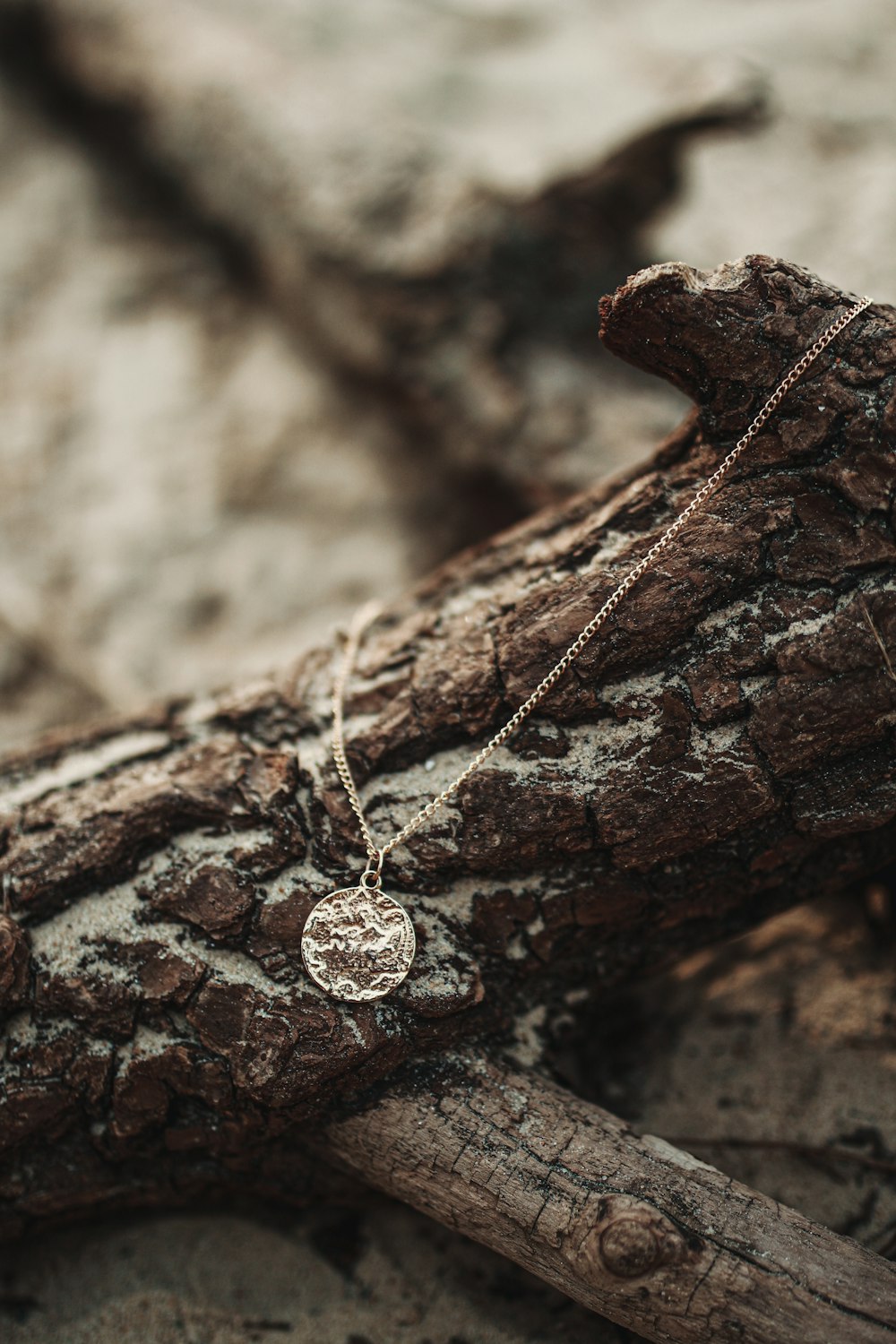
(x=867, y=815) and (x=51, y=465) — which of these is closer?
(x=867, y=815)

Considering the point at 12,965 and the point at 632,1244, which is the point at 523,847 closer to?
the point at 632,1244

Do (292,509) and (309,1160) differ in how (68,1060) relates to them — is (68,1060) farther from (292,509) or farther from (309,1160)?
(292,509)

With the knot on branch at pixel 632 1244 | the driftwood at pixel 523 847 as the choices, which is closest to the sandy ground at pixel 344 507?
the driftwood at pixel 523 847

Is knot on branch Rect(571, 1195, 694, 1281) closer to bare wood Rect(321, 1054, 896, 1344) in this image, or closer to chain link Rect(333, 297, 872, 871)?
bare wood Rect(321, 1054, 896, 1344)

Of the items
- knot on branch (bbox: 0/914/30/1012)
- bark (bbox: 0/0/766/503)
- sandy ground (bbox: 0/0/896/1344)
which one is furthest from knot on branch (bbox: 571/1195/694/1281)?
bark (bbox: 0/0/766/503)

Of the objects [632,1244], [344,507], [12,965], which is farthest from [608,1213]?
[344,507]

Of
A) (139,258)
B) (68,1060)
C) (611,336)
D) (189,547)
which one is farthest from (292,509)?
(68,1060)
